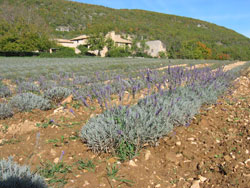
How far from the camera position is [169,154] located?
236 centimetres

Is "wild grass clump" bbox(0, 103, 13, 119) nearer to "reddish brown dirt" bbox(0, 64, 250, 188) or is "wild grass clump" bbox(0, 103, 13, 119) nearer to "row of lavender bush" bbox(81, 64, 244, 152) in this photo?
"reddish brown dirt" bbox(0, 64, 250, 188)

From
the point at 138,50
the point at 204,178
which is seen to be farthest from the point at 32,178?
the point at 138,50

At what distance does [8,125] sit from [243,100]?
179 inches

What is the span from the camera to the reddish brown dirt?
75.9 inches

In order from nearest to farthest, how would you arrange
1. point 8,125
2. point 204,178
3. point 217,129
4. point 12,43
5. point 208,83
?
point 204,178, point 217,129, point 8,125, point 208,83, point 12,43

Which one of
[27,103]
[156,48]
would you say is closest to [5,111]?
[27,103]

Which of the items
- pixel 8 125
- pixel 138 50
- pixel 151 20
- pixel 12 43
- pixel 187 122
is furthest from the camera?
pixel 151 20

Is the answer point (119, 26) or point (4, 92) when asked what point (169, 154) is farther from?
point (119, 26)

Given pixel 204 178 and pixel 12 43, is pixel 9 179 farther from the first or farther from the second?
pixel 12 43

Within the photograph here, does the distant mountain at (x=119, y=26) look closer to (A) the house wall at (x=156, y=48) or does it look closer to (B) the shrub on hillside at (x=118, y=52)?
(A) the house wall at (x=156, y=48)

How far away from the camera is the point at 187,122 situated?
3.13 meters

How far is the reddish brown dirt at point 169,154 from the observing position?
1.93 metres

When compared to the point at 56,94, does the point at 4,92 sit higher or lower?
lower

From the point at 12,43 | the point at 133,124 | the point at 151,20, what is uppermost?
the point at 151,20
